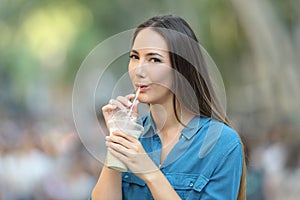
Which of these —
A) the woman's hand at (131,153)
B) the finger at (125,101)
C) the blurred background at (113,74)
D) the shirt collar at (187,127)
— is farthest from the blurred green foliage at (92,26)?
the woman's hand at (131,153)

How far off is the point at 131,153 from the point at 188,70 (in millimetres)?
429

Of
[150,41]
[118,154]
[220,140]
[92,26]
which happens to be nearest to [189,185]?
[220,140]

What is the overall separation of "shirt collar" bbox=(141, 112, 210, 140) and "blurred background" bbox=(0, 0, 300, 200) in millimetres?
209

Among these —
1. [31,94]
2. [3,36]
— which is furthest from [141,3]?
[31,94]

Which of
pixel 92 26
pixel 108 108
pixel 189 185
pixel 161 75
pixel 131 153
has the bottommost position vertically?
pixel 189 185

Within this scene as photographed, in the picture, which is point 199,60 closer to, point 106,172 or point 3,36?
point 106,172

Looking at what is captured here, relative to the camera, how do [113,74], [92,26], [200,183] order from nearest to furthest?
[200,183], [113,74], [92,26]

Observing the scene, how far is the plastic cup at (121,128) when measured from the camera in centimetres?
292

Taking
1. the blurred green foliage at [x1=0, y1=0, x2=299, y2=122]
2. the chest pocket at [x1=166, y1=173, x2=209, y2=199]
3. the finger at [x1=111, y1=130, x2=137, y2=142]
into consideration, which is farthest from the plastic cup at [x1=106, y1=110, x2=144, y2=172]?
the blurred green foliage at [x1=0, y1=0, x2=299, y2=122]

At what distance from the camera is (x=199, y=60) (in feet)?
10.3

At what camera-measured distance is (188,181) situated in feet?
9.98

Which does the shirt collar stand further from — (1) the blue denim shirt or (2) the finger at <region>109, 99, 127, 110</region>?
(2) the finger at <region>109, 99, 127, 110</region>

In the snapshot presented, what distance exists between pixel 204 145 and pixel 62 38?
2215 centimetres

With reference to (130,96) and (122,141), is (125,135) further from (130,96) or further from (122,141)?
(130,96)
